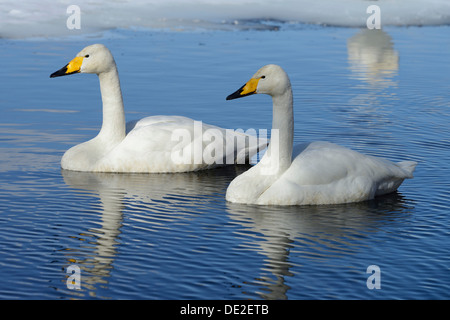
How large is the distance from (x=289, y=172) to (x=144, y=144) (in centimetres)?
243

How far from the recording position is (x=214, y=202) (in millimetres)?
10281

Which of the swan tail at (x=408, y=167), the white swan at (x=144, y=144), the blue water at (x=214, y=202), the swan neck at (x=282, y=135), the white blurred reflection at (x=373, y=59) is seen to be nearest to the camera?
the blue water at (x=214, y=202)

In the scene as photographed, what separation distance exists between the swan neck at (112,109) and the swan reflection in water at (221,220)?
0.70m

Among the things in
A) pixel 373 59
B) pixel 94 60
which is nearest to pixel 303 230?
pixel 94 60

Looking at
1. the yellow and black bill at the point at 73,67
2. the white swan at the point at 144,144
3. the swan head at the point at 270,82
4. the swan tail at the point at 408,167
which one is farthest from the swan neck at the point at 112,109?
the swan tail at the point at 408,167

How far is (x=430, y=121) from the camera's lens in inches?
566

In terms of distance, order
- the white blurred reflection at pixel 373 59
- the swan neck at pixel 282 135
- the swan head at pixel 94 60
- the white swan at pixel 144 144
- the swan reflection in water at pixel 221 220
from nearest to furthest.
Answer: the swan reflection in water at pixel 221 220
the swan neck at pixel 282 135
the white swan at pixel 144 144
the swan head at pixel 94 60
the white blurred reflection at pixel 373 59

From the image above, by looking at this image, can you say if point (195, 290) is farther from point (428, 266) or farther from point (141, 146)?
point (141, 146)

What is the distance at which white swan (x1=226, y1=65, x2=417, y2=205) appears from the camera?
1007cm

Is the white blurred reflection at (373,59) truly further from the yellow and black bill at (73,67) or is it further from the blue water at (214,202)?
the yellow and black bill at (73,67)

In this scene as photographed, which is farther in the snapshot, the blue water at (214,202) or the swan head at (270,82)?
the swan head at (270,82)

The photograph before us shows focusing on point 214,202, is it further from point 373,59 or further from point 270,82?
point 373,59

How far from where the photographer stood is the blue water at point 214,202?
773 centimetres

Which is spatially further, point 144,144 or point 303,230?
point 144,144
